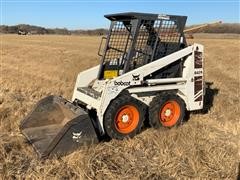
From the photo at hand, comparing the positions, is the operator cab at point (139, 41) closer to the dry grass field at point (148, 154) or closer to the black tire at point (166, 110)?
the black tire at point (166, 110)

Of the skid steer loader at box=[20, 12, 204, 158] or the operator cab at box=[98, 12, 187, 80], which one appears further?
the operator cab at box=[98, 12, 187, 80]

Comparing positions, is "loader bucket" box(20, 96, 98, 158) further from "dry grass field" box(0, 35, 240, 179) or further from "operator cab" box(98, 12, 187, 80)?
"operator cab" box(98, 12, 187, 80)

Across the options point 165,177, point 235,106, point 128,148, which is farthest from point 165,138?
point 235,106

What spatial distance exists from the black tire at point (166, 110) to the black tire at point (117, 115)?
289mm

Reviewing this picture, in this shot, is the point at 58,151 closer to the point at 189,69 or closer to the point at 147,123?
the point at 147,123

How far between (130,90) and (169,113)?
3.25ft

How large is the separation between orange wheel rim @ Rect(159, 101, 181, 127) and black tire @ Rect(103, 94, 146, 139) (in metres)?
0.54

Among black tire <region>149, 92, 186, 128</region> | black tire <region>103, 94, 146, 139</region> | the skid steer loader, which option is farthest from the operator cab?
black tire <region>103, 94, 146, 139</region>

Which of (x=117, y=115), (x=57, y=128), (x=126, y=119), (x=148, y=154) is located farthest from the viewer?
(x=57, y=128)

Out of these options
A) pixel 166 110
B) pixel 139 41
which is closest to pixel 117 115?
pixel 166 110

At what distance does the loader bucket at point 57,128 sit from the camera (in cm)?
537

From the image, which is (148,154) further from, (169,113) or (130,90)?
(169,113)

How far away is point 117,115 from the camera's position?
241 inches

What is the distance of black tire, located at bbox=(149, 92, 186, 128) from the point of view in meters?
6.54
